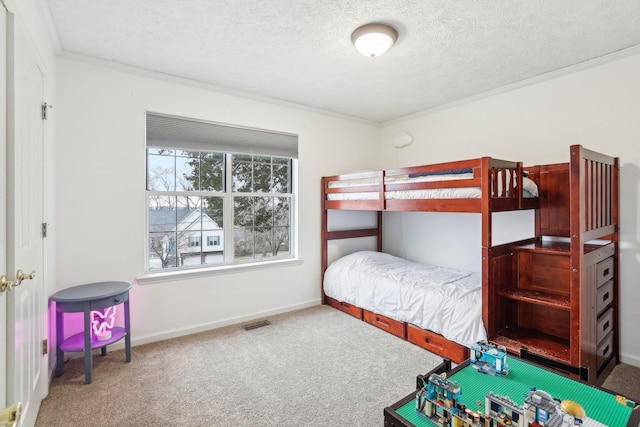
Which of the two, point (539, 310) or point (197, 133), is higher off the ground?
point (197, 133)

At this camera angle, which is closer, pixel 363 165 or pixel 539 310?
pixel 539 310

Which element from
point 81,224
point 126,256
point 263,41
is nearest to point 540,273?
point 263,41

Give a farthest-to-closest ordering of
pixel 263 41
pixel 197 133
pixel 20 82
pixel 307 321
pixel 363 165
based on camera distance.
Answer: pixel 363 165 → pixel 307 321 → pixel 197 133 → pixel 263 41 → pixel 20 82

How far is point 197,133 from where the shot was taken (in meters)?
3.11

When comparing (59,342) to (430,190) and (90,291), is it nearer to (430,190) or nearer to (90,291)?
(90,291)

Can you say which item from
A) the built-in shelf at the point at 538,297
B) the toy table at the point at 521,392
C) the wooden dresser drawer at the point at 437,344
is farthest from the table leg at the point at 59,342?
the built-in shelf at the point at 538,297

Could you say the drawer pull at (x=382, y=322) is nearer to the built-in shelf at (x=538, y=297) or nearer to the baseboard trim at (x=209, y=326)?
the baseboard trim at (x=209, y=326)

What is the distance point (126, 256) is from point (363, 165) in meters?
3.00

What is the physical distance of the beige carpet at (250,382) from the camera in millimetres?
1889

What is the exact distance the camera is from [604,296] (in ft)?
7.76

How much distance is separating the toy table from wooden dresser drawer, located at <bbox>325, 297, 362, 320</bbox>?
1.95 metres

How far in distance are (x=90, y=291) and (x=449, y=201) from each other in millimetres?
2834

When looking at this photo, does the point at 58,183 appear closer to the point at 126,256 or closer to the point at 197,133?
the point at 126,256

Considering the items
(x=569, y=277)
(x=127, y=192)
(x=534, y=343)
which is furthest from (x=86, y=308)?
(x=569, y=277)
